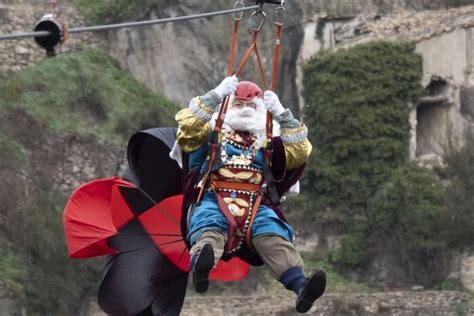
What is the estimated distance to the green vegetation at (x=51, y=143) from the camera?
33062mm

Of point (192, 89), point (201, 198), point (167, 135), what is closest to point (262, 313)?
point (192, 89)

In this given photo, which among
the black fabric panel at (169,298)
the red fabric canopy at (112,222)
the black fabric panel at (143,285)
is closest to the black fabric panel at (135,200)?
the red fabric canopy at (112,222)

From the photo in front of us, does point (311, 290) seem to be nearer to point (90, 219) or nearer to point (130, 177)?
point (90, 219)

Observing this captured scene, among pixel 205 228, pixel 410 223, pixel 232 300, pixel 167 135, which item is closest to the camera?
pixel 205 228

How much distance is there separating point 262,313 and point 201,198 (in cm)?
2188

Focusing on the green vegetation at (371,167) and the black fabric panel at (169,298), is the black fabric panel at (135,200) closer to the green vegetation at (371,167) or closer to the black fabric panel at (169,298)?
the black fabric panel at (169,298)

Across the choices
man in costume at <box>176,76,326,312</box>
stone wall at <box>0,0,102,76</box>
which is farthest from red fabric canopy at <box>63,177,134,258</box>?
stone wall at <box>0,0,102,76</box>

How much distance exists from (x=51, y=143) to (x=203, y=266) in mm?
23281

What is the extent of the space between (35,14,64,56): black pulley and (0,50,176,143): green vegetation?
2387 centimetres

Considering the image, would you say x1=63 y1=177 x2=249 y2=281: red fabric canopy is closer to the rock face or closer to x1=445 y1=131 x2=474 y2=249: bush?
x1=445 y1=131 x2=474 y2=249: bush

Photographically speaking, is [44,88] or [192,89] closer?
[44,88]

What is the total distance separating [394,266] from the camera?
39562mm

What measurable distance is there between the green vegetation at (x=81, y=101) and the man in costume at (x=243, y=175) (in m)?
22.0

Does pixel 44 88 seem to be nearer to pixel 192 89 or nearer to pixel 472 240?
pixel 192 89
